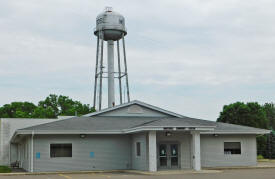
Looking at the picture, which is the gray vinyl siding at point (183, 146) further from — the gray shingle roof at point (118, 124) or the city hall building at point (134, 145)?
the gray shingle roof at point (118, 124)

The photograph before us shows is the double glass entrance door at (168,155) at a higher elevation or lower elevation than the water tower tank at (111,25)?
lower

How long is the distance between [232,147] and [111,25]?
1948cm

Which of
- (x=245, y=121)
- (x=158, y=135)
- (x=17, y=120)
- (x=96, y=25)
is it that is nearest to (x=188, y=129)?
(x=158, y=135)

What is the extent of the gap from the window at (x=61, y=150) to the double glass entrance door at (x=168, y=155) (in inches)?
226

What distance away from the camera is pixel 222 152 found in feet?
103

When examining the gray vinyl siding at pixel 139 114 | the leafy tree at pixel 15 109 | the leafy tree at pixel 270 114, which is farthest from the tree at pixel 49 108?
the gray vinyl siding at pixel 139 114

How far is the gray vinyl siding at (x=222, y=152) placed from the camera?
31234 millimetres

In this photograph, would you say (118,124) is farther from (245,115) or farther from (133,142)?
(245,115)

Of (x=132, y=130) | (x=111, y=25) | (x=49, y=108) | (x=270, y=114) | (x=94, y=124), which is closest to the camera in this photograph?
(x=132, y=130)

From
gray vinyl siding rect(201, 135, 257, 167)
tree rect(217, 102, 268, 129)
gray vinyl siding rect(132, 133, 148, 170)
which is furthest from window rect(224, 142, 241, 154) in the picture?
tree rect(217, 102, 268, 129)

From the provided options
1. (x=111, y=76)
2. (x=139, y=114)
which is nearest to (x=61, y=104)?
(x=111, y=76)

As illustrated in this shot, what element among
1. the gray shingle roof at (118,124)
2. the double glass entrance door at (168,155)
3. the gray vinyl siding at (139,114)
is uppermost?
the gray vinyl siding at (139,114)

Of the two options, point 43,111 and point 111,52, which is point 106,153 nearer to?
point 111,52

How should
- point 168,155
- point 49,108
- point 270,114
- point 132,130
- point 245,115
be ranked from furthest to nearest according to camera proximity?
point 270,114 < point 49,108 < point 245,115 < point 168,155 < point 132,130
